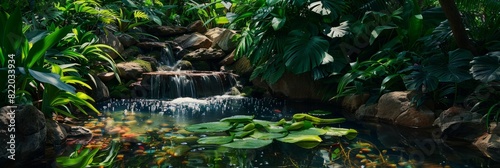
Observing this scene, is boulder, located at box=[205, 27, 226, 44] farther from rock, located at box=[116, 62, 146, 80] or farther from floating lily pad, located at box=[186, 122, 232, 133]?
floating lily pad, located at box=[186, 122, 232, 133]

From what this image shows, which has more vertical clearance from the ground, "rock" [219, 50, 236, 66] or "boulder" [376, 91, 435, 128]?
"rock" [219, 50, 236, 66]

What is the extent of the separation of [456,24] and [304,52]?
188 centimetres

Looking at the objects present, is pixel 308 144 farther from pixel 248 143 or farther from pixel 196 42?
pixel 196 42

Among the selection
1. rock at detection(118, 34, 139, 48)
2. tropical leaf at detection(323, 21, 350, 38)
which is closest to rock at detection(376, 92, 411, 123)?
tropical leaf at detection(323, 21, 350, 38)

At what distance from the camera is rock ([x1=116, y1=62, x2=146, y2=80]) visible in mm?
6578

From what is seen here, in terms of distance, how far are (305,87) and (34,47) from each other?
Result: 385cm

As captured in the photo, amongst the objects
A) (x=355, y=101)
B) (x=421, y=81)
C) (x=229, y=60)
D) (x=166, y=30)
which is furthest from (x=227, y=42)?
(x=421, y=81)

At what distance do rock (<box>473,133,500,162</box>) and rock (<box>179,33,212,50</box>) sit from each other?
5557 millimetres

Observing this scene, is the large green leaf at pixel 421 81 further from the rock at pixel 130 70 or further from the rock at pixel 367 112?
the rock at pixel 130 70

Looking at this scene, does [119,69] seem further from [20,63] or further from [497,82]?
[497,82]

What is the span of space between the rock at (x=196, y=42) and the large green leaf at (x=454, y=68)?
15.9 feet

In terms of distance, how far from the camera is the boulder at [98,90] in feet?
18.4

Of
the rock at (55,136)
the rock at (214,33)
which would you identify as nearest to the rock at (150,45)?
the rock at (214,33)

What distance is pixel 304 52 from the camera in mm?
5406
